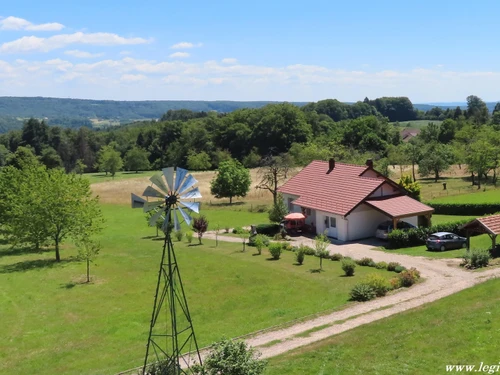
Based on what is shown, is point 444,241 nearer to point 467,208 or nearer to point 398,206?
point 398,206

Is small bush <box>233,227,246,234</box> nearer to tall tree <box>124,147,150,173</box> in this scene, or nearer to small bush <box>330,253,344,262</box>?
small bush <box>330,253,344,262</box>

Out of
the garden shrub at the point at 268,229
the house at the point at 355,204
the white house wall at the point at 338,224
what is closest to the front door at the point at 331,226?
the house at the point at 355,204

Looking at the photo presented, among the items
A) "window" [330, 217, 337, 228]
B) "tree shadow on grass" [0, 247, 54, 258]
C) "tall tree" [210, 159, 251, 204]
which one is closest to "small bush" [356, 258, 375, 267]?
"window" [330, 217, 337, 228]

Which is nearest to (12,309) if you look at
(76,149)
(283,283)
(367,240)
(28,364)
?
(28,364)

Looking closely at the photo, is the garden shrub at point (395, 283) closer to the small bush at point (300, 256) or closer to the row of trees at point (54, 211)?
the small bush at point (300, 256)

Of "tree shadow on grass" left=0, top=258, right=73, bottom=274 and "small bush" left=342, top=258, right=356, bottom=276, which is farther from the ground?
"small bush" left=342, top=258, right=356, bottom=276
